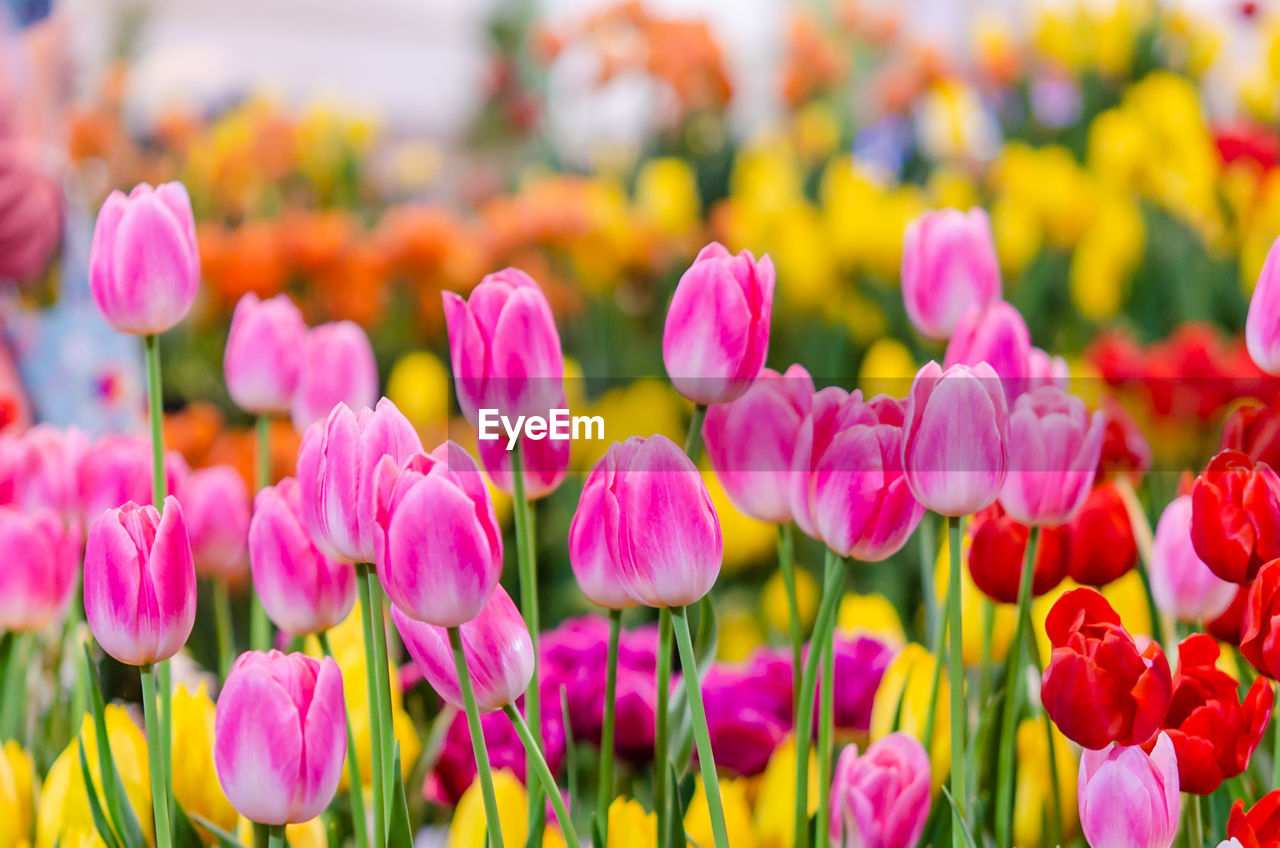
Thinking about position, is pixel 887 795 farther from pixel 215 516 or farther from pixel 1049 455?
pixel 215 516

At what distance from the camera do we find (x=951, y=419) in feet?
0.77

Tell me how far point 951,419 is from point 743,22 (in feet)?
19.3

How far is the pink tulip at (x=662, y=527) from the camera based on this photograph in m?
0.23

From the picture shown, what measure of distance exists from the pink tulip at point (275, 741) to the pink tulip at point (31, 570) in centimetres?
10

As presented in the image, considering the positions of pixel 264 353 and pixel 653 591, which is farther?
pixel 264 353

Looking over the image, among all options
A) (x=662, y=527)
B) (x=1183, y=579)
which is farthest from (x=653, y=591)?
(x=1183, y=579)

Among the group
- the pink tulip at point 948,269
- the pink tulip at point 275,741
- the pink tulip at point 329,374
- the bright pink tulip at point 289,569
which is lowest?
the pink tulip at point 275,741

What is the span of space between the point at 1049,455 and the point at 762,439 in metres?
0.07

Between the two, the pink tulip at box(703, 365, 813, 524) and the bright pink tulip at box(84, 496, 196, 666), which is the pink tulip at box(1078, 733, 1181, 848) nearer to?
the pink tulip at box(703, 365, 813, 524)

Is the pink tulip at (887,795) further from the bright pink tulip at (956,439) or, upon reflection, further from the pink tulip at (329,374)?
the pink tulip at (329,374)

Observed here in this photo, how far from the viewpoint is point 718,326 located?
0.26 meters

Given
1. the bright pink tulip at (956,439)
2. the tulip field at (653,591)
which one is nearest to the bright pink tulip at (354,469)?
the tulip field at (653,591)

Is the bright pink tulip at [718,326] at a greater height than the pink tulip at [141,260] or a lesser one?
lesser

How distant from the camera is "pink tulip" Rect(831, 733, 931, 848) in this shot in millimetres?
273
